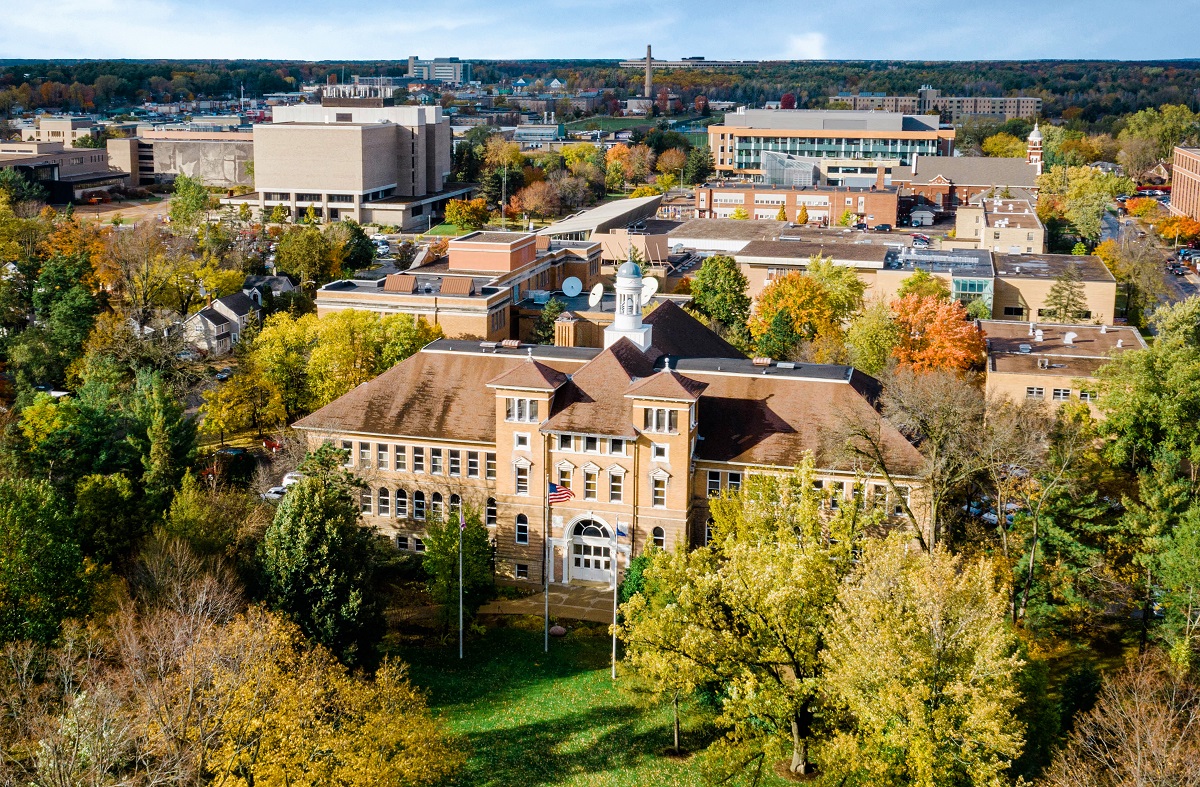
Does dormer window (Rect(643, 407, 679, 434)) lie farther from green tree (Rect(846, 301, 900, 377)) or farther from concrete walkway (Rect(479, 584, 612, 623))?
green tree (Rect(846, 301, 900, 377))

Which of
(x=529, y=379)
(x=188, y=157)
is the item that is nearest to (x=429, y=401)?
(x=529, y=379)

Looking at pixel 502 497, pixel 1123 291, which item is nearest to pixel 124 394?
pixel 502 497

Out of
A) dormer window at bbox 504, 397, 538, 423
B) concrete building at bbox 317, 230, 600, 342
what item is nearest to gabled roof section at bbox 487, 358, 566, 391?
dormer window at bbox 504, 397, 538, 423

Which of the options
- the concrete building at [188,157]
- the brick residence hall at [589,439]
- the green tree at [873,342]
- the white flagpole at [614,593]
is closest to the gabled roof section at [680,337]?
the brick residence hall at [589,439]

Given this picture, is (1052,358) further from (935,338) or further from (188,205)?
(188,205)

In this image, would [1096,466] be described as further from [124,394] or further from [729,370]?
[124,394]

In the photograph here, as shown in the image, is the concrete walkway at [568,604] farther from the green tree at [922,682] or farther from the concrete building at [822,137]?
the concrete building at [822,137]
